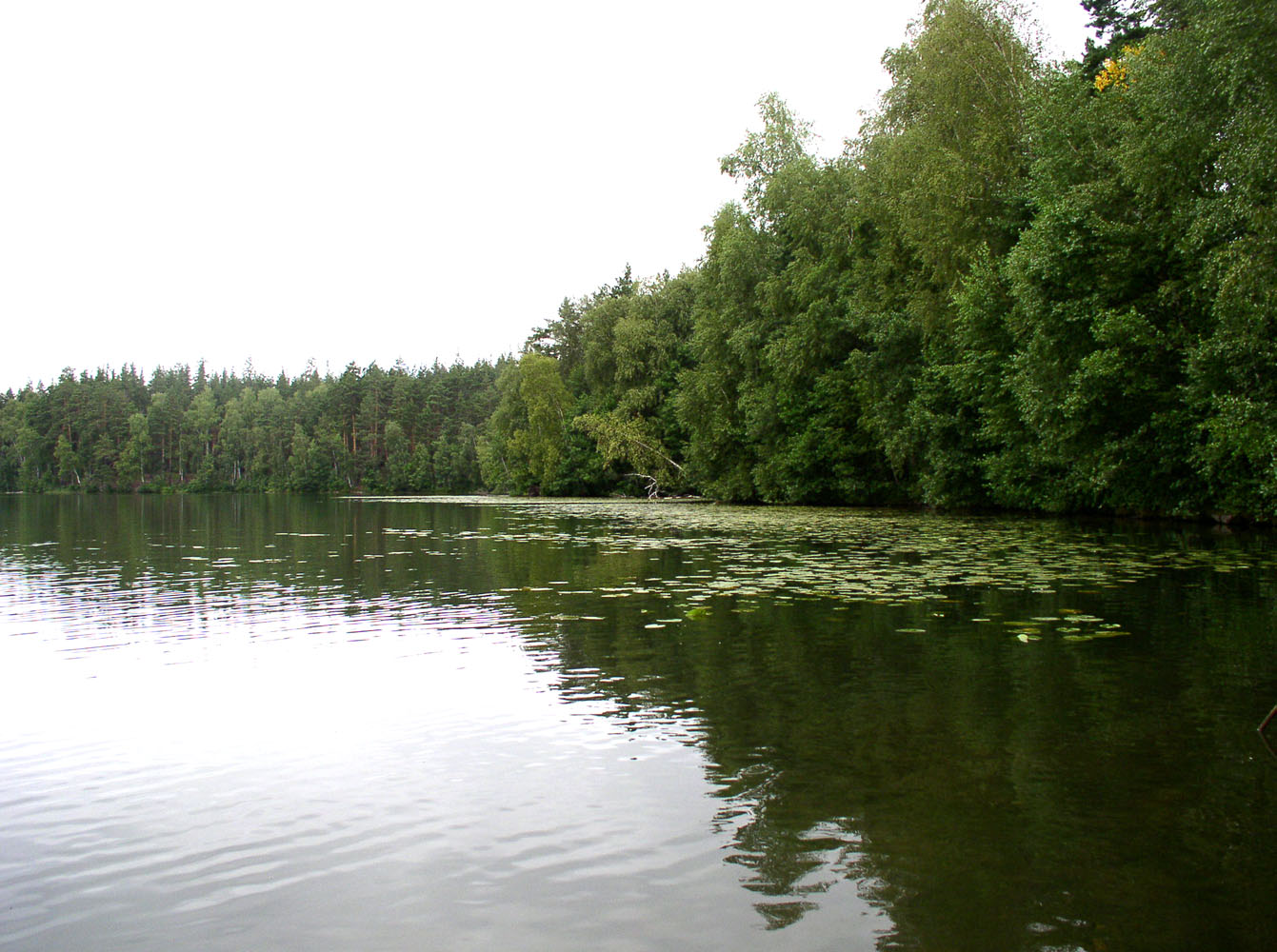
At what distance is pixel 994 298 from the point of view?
28.2 metres

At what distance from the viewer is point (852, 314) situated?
3762 centimetres

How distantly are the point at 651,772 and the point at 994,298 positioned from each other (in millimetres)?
26711

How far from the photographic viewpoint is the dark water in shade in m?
3.56

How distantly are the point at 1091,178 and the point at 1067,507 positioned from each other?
1271 cm

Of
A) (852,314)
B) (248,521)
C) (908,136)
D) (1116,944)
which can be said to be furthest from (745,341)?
(1116,944)

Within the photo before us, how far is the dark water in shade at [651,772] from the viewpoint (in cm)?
356

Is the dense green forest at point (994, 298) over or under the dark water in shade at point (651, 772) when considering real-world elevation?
over

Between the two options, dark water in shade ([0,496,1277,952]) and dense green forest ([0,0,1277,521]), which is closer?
dark water in shade ([0,496,1277,952])

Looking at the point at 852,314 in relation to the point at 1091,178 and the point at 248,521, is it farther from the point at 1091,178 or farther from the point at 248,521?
the point at 248,521

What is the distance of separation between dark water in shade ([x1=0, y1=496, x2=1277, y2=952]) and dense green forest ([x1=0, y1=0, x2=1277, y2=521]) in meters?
11.4

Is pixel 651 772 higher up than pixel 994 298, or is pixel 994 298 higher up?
pixel 994 298

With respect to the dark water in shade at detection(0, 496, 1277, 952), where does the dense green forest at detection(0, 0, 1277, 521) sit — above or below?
above

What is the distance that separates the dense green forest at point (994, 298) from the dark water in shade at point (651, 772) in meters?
11.4

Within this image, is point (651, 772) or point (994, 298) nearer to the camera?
point (651, 772)
